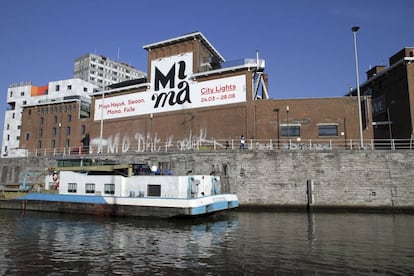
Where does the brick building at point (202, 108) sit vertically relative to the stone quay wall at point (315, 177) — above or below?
above

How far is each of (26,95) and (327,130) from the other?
76.0 metres

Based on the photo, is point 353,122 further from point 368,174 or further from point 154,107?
point 154,107

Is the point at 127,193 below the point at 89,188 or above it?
below

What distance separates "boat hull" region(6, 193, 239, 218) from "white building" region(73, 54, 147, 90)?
295 ft

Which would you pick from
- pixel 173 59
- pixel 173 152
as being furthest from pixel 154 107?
pixel 173 152

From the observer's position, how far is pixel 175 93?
42.2 meters

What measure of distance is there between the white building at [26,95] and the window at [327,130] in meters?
58.8

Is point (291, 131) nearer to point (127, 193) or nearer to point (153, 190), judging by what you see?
A: point (153, 190)

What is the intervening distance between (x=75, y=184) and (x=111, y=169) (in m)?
4.02

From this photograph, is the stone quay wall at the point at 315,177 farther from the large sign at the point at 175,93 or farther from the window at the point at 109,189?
the large sign at the point at 175,93

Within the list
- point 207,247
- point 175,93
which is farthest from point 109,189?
point 175,93

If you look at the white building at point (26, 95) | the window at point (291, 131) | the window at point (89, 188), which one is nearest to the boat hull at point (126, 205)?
the window at point (89, 188)

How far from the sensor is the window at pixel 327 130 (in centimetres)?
3631

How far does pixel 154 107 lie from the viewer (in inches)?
1713
